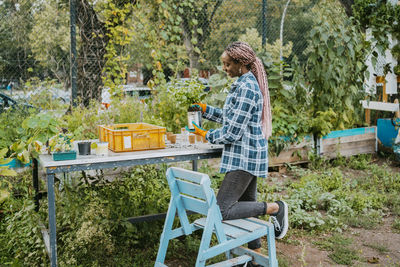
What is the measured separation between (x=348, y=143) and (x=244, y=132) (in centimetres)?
433

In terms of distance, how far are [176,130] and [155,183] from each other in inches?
56.2

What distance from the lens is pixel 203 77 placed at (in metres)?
7.87

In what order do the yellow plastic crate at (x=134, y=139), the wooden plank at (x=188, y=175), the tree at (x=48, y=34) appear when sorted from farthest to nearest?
the tree at (x=48, y=34)
the yellow plastic crate at (x=134, y=139)
the wooden plank at (x=188, y=175)

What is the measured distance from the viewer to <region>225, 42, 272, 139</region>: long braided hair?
3.24m

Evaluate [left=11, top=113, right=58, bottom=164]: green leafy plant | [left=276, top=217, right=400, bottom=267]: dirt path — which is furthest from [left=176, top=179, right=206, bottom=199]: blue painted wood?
[left=276, top=217, right=400, bottom=267]: dirt path

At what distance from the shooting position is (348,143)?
698 centimetres

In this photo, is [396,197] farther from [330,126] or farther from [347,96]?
[347,96]

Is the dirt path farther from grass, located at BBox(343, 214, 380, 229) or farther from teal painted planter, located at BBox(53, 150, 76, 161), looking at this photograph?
teal painted planter, located at BBox(53, 150, 76, 161)

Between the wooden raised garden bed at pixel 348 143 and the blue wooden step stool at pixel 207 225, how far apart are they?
382cm

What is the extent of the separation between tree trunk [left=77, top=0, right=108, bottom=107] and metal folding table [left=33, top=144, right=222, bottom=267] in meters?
3.33

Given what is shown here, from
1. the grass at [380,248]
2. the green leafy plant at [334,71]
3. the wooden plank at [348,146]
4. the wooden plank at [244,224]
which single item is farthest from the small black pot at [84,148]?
the wooden plank at [348,146]

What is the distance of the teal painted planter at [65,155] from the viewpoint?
292 cm

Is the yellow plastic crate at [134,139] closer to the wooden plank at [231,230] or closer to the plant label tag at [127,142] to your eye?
the plant label tag at [127,142]

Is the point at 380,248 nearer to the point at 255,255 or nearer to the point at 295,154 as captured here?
the point at 255,255
